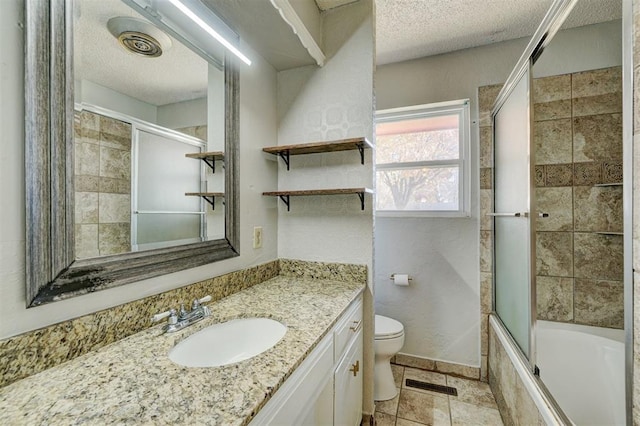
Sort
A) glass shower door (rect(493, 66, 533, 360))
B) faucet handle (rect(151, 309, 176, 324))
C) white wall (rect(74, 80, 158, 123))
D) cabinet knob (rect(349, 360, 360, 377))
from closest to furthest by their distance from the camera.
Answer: white wall (rect(74, 80, 158, 123)), faucet handle (rect(151, 309, 176, 324)), cabinet knob (rect(349, 360, 360, 377)), glass shower door (rect(493, 66, 533, 360))

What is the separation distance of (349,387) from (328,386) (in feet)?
1.01

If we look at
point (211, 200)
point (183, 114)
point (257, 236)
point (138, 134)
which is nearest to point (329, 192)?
point (257, 236)

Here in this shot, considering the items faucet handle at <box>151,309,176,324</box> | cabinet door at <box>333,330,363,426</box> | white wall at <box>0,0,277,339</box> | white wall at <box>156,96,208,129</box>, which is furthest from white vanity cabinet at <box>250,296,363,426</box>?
white wall at <box>156,96,208,129</box>

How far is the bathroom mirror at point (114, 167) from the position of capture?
2.25 feet

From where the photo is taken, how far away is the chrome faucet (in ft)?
3.01

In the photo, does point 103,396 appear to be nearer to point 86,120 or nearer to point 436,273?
point 86,120

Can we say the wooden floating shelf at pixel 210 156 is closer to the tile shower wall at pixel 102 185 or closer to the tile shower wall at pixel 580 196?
the tile shower wall at pixel 102 185

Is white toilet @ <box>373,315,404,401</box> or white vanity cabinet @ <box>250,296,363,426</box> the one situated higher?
white vanity cabinet @ <box>250,296,363,426</box>

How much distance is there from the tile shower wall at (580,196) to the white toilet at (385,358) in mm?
1090

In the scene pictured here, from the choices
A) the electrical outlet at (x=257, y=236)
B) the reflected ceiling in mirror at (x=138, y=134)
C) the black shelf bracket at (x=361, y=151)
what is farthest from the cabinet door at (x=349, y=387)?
the black shelf bracket at (x=361, y=151)

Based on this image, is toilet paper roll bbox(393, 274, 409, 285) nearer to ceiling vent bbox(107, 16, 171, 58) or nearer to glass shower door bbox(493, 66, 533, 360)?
glass shower door bbox(493, 66, 533, 360)

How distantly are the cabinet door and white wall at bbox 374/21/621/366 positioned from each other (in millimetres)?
918

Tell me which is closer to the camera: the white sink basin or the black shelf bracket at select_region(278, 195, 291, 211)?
the white sink basin

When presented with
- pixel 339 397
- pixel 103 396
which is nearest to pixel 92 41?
pixel 103 396
